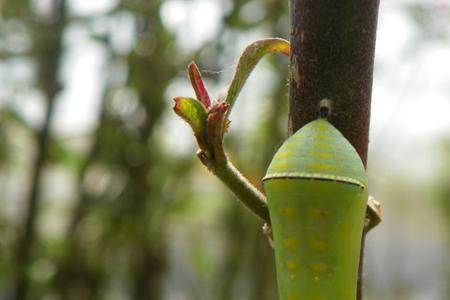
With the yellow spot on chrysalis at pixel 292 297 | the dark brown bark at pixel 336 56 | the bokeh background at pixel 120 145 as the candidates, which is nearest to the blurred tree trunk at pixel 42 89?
the bokeh background at pixel 120 145

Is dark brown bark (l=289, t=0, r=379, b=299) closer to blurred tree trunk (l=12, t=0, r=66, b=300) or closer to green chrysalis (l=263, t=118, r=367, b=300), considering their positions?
green chrysalis (l=263, t=118, r=367, b=300)

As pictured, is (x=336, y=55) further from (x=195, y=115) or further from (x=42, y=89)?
(x=42, y=89)

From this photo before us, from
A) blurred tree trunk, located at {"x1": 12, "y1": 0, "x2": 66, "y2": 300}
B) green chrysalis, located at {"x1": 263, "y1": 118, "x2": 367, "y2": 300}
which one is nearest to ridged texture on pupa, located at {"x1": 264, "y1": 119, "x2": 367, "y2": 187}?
green chrysalis, located at {"x1": 263, "y1": 118, "x2": 367, "y2": 300}

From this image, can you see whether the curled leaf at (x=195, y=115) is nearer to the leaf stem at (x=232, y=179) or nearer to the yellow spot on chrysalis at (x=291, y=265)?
the leaf stem at (x=232, y=179)

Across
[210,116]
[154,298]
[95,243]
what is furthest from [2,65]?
[210,116]

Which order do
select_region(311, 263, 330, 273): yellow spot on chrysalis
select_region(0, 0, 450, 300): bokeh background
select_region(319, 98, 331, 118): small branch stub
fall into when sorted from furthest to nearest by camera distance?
1. select_region(0, 0, 450, 300): bokeh background
2. select_region(311, 263, 330, 273): yellow spot on chrysalis
3. select_region(319, 98, 331, 118): small branch stub
